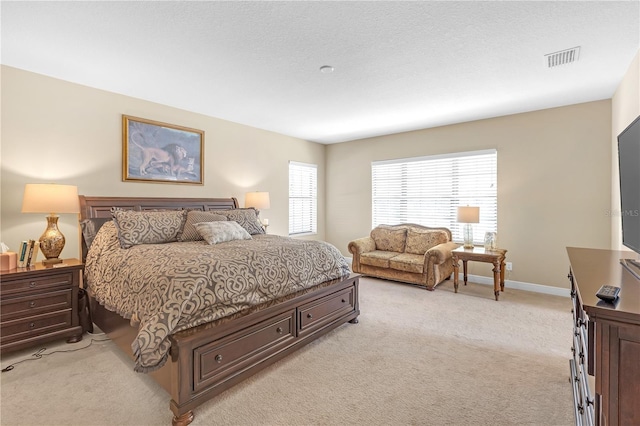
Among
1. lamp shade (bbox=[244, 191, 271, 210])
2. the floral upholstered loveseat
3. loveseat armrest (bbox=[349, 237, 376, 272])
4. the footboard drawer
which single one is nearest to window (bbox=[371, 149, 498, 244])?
the floral upholstered loveseat

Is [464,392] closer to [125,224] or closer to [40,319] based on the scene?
[125,224]

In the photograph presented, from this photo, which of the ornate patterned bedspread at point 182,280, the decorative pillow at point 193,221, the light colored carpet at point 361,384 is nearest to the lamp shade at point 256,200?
the decorative pillow at point 193,221

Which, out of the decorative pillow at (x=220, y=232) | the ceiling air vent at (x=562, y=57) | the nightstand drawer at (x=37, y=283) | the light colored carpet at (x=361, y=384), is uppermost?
the ceiling air vent at (x=562, y=57)

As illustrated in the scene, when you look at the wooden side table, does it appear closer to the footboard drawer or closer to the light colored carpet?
the light colored carpet

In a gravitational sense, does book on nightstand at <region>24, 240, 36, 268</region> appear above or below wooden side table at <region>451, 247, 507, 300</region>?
above

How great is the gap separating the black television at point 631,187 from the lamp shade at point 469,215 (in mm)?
2414

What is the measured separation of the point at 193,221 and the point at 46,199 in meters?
1.28

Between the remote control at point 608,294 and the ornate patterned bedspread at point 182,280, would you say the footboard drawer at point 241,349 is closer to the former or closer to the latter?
the ornate patterned bedspread at point 182,280

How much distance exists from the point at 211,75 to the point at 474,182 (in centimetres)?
409

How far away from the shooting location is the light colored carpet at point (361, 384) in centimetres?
185

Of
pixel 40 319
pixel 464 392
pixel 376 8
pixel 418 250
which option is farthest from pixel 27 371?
pixel 418 250

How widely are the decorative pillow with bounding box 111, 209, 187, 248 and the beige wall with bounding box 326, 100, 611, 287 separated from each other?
165 inches

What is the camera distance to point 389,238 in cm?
533

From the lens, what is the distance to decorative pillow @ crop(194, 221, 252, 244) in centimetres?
327
